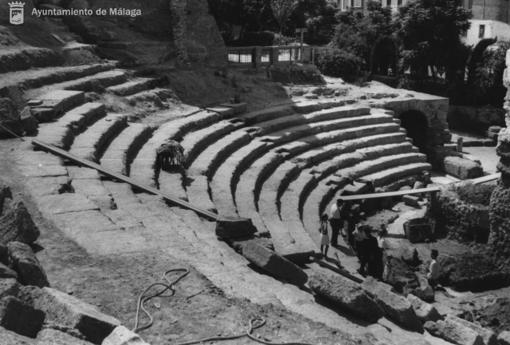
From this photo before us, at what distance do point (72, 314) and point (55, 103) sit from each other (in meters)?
8.55

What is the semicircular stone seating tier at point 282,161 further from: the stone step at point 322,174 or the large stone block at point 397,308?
the large stone block at point 397,308

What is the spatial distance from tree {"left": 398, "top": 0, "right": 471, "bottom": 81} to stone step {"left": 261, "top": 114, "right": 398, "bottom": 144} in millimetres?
13850

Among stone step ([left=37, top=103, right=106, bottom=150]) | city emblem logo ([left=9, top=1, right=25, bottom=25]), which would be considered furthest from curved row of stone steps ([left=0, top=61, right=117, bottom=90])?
city emblem logo ([left=9, top=1, right=25, bottom=25])

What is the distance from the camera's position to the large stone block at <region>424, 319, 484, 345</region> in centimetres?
686

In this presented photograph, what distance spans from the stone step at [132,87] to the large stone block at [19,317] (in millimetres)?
11180

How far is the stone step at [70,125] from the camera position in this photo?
434 inches

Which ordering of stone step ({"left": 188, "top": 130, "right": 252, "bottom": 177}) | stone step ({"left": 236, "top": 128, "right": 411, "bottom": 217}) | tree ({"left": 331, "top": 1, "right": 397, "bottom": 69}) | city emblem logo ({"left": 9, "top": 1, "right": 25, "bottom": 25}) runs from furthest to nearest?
tree ({"left": 331, "top": 1, "right": 397, "bottom": 69}), city emblem logo ({"left": 9, "top": 1, "right": 25, "bottom": 25}), stone step ({"left": 188, "top": 130, "right": 252, "bottom": 177}), stone step ({"left": 236, "top": 128, "right": 411, "bottom": 217})

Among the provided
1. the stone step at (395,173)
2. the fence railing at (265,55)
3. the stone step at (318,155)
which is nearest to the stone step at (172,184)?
the stone step at (318,155)

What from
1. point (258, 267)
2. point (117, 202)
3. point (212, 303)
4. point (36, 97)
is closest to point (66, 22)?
point (36, 97)

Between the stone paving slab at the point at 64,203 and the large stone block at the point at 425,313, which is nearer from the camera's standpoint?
the large stone block at the point at 425,313

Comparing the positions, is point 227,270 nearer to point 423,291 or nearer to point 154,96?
point 423,291

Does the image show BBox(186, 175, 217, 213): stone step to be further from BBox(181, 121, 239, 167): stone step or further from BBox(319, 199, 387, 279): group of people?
BBox(319, 199, 387, 279): group of people

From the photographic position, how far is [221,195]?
38.7 feet

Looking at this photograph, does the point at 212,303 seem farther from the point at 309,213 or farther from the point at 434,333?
the point at 309,213
